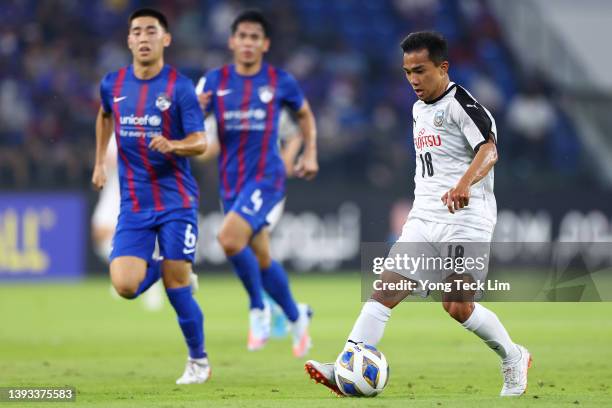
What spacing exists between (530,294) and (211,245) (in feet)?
17.4

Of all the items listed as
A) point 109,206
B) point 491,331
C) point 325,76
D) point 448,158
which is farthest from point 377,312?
point 325,76

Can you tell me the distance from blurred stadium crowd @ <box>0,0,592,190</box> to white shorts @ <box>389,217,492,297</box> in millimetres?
12045

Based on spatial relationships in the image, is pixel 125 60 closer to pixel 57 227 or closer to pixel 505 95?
pixel 57 227

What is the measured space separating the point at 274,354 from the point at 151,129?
8.68 ft

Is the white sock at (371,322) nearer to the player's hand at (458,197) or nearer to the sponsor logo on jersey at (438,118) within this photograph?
the player's hand at (458,197)

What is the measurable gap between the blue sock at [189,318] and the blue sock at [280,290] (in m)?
1.85

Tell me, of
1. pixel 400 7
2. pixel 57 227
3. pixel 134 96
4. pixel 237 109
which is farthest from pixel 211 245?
pixel 134 96

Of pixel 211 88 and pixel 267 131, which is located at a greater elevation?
pixel 211 88

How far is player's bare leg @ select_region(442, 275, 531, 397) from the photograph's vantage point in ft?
22.3

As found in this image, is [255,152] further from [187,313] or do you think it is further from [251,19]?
[187,313]

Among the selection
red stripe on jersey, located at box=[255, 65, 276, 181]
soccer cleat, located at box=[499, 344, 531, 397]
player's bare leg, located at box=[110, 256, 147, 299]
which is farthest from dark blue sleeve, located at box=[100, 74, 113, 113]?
soccer cleat, located at box=[499, 344, 531, 397]

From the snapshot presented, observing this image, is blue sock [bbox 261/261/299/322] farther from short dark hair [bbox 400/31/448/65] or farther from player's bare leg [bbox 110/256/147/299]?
short dark hair [bbox 400/31/448/65]

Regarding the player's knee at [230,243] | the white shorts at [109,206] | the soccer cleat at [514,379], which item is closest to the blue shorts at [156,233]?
the player's knee at [230,243]

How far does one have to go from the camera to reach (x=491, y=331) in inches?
271
